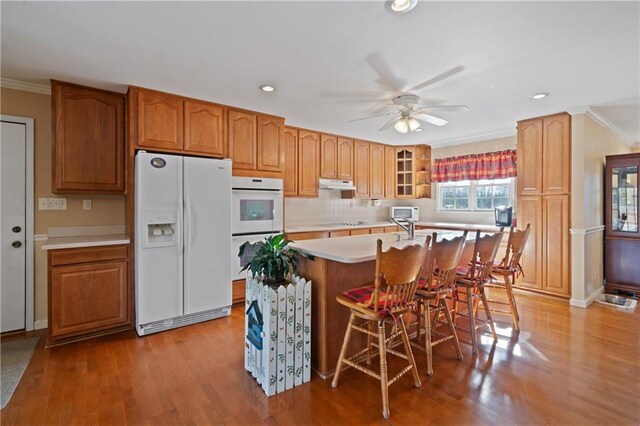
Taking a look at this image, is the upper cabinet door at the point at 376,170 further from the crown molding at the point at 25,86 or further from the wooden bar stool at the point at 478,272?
the crown molding at the point at 25,86

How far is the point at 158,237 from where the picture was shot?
295 cm

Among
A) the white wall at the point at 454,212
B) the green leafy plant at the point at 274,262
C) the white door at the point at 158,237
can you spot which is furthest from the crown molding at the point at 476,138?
the white door at the point at 158,237

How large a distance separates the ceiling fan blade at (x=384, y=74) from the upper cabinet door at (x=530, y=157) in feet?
7.39

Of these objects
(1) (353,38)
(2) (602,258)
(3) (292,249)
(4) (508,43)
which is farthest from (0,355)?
(2) (602,258)

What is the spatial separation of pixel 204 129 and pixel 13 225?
6.50 feet

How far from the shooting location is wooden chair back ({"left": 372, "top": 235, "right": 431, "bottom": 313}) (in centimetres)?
177

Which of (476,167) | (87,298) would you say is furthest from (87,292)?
(476,167)

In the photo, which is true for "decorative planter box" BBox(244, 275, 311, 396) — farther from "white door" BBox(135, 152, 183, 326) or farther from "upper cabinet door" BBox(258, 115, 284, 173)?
"upper cabinet door" BBox(258, 115, 284, 173)

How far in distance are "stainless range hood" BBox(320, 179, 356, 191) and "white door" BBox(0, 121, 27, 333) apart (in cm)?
348

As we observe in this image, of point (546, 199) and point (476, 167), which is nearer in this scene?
point (546, 199)

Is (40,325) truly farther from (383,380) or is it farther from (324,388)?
(383,380)

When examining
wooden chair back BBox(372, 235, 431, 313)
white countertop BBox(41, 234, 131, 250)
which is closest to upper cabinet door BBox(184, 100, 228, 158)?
white countertop BBox(41, 234, 131, 250)

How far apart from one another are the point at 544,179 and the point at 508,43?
8.15 ft

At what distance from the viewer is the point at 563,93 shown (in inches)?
123
